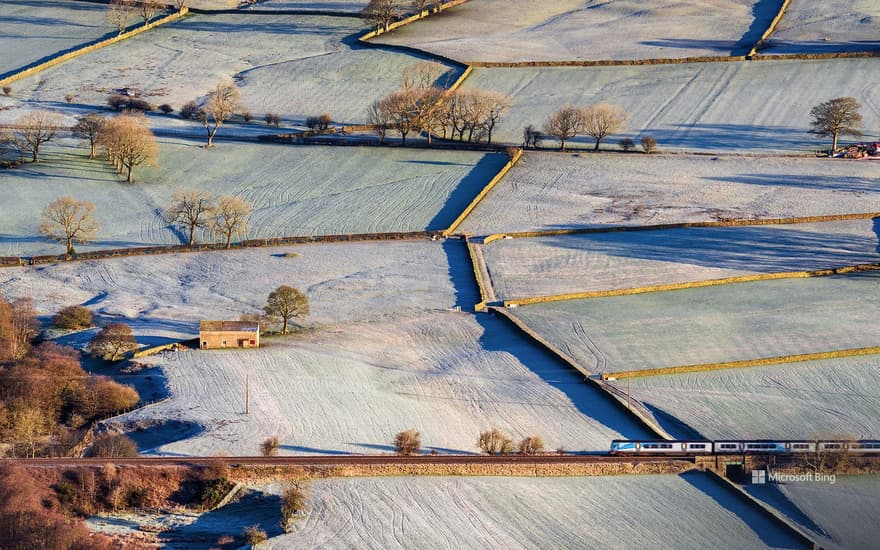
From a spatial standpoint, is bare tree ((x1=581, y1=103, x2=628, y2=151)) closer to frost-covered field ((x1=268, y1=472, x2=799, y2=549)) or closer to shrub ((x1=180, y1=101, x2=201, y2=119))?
shrub ((x1=180, y1=101, x2=201, y2=119))

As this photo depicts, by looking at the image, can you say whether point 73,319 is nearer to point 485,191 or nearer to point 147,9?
point 485,191

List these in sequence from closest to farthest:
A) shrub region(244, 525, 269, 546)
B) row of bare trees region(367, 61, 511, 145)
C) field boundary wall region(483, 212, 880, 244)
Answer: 1. shrub region(244, 525, 269, 546)
2. field boundary wall region(483, 212, 880, 244)
3. row of bare trees region(367, 61, 511, 145)

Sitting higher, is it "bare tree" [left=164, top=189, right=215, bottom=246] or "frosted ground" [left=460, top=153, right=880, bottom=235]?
"frosted ground" [left=460, top=153, right=880, bottom=235]

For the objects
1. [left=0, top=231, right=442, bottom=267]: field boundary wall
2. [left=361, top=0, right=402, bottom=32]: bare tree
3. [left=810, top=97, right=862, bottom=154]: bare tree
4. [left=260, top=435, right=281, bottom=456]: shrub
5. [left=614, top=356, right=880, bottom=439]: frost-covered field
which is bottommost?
[left=260, top=435, right=281, bottom=456]: shrub

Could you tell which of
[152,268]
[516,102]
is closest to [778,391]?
[152,268]

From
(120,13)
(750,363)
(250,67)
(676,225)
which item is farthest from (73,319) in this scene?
(120,13)

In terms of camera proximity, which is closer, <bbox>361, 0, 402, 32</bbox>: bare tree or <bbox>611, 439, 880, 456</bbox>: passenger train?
<bbox>611, 439, 880, 456</bbox>: passenger train

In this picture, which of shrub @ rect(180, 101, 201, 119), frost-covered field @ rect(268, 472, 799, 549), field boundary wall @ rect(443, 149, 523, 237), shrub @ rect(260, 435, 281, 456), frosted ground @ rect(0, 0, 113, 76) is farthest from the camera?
frosted ground @ rect(0, 0, 113, 76)

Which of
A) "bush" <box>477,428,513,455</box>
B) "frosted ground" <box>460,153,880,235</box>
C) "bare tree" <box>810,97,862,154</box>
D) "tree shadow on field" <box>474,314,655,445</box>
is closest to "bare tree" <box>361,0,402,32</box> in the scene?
"frosted ground" <box>460,153,880,235</box>
